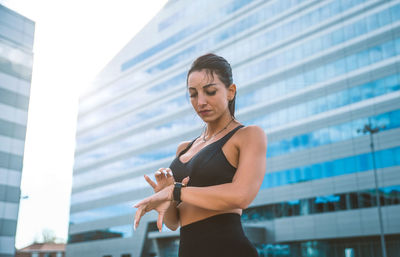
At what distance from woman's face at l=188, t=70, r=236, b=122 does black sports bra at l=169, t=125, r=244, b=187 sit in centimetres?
12

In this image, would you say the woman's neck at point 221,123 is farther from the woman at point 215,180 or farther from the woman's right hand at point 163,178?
the woman's right hand at point 163,178

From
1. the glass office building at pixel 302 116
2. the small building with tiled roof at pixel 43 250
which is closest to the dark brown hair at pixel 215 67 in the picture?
the glass office building at pixel 302 116

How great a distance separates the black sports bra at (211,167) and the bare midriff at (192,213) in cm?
11

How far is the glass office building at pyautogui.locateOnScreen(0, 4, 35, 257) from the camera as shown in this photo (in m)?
24.0

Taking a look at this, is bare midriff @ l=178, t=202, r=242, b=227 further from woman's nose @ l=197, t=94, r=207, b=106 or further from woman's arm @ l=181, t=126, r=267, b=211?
woman's nose @ l=197, t=94, r=207, b=106

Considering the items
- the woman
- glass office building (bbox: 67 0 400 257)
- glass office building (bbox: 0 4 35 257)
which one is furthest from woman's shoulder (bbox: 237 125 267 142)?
glass office building (bbox: 67 0 400 257)

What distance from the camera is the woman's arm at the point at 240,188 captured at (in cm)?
150

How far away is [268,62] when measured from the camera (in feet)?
118

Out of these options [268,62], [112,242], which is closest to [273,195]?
[268,62]

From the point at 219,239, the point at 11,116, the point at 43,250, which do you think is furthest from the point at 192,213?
the point at 43,250

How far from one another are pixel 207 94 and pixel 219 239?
2.02ft

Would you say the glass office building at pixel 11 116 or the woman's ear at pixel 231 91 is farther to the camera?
the glass office building at pixel 11 116

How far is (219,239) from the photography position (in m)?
1.62

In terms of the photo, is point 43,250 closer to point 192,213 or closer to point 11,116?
point 11,116
